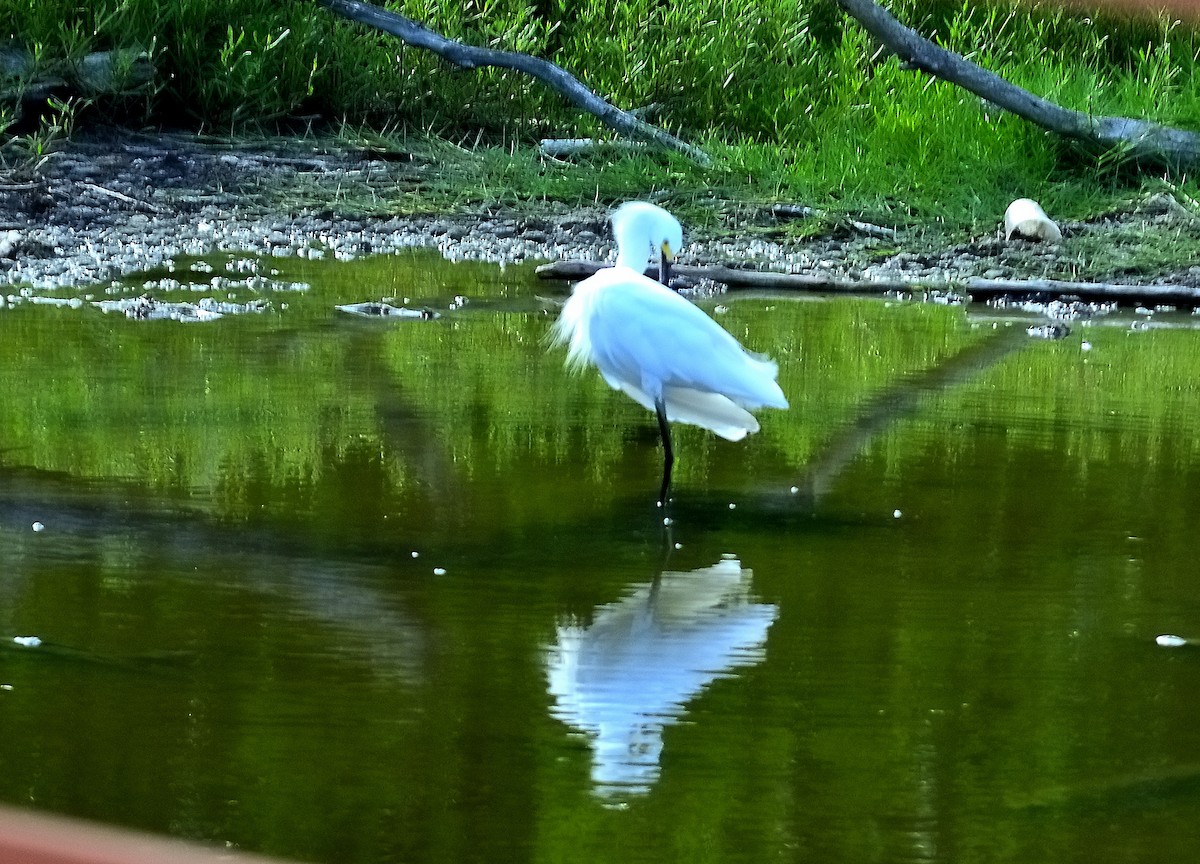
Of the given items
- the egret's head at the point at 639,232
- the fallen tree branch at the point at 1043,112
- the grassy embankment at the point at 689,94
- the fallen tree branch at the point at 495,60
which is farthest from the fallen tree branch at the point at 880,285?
the fallen tree branch at the point at 495,60

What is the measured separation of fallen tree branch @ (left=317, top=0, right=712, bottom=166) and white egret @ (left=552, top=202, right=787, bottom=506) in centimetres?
545

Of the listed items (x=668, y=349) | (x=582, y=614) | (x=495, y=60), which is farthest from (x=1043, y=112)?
(x=582, y=614)

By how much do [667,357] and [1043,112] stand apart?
5.08 metres

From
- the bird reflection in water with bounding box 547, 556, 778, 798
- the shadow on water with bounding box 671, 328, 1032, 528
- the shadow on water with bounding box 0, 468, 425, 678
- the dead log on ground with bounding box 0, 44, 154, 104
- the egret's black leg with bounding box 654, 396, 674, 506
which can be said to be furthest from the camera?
the dead log on ground with bounding box 0, 44, 154, 104

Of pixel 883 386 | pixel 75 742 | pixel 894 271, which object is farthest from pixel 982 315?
pixel 75 742

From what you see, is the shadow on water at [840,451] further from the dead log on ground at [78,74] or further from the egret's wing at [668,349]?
the dead log on ground at [78,74]

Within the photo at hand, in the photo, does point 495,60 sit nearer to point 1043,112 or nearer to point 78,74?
point 78,74

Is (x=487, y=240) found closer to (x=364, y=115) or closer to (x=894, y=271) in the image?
(x=894, y=271)

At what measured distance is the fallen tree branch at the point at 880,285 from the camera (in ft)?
19.6

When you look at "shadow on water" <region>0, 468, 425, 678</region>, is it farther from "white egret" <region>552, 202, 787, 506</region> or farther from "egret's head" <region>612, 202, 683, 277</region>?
"egret's head" <region>612, 202, 683, 277</region>

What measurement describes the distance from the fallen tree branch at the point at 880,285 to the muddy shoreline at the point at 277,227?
0.53 meters

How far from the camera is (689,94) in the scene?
994cm

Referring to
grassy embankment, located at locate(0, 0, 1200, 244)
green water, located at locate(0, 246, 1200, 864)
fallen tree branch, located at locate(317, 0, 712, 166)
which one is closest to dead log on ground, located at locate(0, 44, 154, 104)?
grassy embankment, located at locate(0, 0, 1200, 244)

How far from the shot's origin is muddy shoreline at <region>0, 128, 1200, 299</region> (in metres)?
6.64
